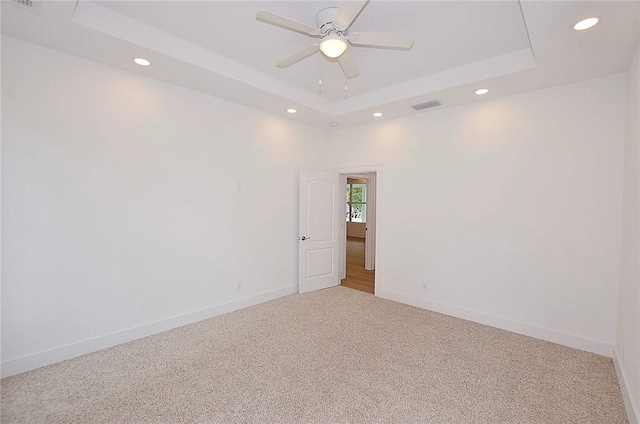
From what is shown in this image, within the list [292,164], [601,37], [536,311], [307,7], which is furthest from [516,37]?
[292,164]

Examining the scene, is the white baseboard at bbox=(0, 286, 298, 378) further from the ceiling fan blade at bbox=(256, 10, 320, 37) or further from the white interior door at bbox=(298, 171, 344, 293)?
the ceiling fan blade at bbox=(256, 10, 320, 37)

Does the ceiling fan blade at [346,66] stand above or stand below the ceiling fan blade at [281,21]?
above

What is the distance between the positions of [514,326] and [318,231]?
303cm

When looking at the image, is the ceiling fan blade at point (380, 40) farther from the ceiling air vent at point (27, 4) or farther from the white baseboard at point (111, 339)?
the white baseboard at point (111, 339)

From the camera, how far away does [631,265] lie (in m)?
2.40

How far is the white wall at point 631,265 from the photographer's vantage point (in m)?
2.13

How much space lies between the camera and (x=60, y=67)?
8.96 ft

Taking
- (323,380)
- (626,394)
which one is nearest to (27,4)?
(323,380)

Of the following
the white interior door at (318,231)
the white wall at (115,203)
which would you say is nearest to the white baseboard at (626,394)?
the white interior door at (318,231)

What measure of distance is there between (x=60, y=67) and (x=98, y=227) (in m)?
1.53

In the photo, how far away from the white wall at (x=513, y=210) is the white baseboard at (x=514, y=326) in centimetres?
1

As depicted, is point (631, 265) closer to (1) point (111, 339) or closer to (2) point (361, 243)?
(1) point (111, 339)

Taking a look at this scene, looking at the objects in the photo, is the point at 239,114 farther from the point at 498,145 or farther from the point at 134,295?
the point at 498,145

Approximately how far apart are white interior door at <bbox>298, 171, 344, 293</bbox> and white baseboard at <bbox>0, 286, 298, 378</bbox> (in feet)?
3.24
